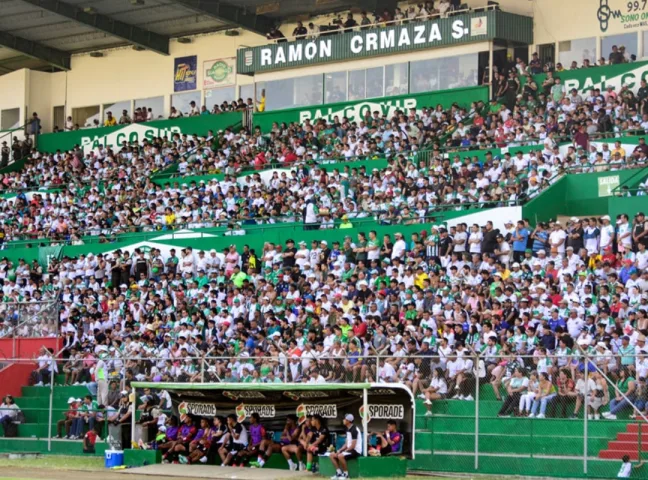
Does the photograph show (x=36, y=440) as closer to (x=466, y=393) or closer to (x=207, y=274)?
(x=207, y=274)

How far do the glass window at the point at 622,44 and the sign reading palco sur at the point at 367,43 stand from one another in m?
3.32

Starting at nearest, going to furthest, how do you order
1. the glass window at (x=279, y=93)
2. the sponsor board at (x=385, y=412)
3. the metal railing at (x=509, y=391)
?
the metal railing at (x=509, y=391)
the sponsor board at (x=385, y=412)
the glass window at (x=279, y=93)

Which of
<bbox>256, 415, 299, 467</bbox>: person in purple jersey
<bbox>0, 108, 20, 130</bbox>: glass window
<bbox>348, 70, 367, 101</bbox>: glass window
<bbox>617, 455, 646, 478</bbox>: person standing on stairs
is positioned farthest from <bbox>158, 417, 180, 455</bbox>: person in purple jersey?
<bbox>0, 108, 20, 130</bbox>: glass window

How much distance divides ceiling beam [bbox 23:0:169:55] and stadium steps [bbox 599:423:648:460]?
29.8 m

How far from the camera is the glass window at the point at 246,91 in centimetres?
4775

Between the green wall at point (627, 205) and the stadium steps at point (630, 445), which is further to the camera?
the green wall at point (627, 205)

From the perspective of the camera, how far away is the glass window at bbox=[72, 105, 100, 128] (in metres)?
52.2

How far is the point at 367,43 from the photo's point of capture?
41656 millimetres

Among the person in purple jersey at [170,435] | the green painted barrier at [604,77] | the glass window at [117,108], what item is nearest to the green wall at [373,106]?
the green painted barrier at [604,77]

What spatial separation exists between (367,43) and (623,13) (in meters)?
8.06

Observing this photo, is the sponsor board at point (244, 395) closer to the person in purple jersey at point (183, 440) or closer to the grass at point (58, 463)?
the person in purple jersey at point (183, 440)

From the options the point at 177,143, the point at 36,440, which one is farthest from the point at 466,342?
the point at 177,143

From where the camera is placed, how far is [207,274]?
35.0m

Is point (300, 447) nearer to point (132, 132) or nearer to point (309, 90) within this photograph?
→ point (309, 90)
